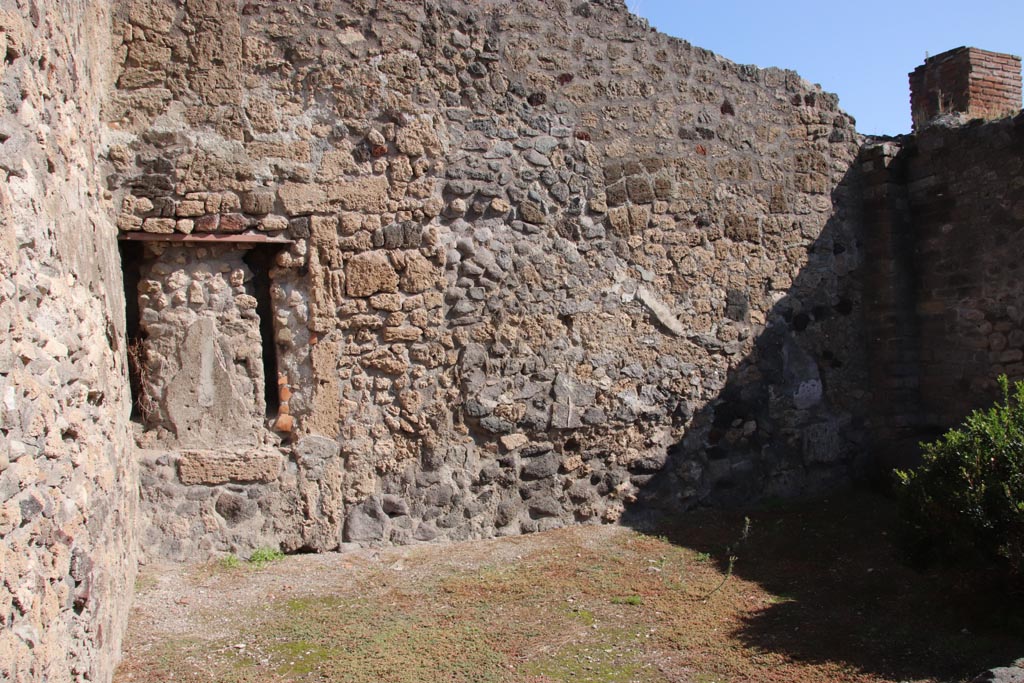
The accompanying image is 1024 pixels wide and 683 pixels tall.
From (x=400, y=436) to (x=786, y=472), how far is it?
310 centimetres

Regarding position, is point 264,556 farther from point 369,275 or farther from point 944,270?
point 944,270

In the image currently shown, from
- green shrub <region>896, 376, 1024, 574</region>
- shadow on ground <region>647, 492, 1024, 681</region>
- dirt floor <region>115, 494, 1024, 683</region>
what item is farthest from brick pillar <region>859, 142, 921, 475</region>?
green shrub <region>896, 376, 1024, 574</region>

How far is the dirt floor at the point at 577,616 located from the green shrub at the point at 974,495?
28 cm

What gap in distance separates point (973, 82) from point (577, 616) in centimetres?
599

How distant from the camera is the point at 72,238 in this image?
3.37m

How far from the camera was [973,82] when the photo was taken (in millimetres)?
7543

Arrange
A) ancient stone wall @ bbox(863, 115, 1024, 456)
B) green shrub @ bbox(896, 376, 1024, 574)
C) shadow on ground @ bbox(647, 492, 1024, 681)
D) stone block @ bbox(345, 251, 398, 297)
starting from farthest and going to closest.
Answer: ancient stone wall @ bbox(863, 115, 1024, 456)
stone block @ bbox(345, 251, 398, 297)
green shrub @ bbox(896, 376, 1024, 574)
shadow on ground @ bbox(647, 492, 1024, 681)

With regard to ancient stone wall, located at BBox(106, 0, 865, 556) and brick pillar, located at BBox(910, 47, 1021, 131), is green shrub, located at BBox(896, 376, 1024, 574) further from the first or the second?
brick pillar, located at BBox(910, 47, 1021, 131)

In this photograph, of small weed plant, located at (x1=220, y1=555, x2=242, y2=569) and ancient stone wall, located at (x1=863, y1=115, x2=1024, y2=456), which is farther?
ancient stone wall, located at (x1=863, y1=115, x2=1024, y2=456)

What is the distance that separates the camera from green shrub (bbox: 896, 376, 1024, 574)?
4109 millimetres

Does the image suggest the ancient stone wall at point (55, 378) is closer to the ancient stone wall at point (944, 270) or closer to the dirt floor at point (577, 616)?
the dirt floor at point (577, 616)

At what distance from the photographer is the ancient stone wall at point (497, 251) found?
5031 millimetres

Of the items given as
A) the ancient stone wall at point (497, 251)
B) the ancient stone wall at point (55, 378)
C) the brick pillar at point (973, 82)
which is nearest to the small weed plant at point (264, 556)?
the ancient stone wall at point (497, 251)

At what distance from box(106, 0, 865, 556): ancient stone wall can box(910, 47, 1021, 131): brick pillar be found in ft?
4.33
